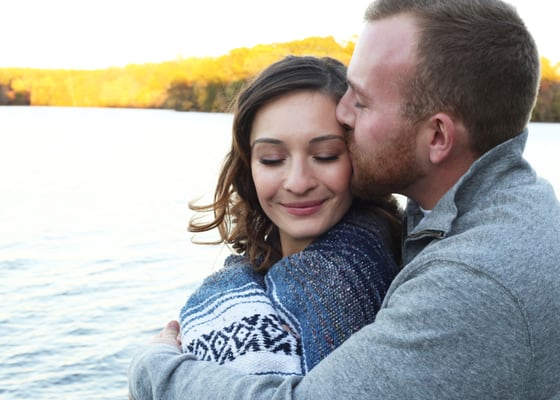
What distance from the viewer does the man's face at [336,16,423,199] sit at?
7.61 feet

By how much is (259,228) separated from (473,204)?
1177mm

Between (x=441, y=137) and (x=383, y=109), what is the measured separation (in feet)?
0.62

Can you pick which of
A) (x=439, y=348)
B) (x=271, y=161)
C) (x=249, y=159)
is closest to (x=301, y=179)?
(x=271, y=161)

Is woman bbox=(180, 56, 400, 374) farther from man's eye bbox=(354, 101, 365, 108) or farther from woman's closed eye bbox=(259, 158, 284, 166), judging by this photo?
man's eye bbox=(354, 101, 365, 108)

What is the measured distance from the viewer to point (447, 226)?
2.01 metres

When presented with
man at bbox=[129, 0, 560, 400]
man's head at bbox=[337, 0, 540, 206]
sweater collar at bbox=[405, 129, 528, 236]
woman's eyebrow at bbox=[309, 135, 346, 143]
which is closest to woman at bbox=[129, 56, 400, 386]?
woman's eyebrow at bbox=[309, 135, 346, 143]

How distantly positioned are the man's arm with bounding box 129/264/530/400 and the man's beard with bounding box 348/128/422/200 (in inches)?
21.1

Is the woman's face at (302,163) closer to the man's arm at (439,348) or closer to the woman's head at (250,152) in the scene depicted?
the woman's head at (250,152)

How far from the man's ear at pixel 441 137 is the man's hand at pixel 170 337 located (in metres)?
0.97

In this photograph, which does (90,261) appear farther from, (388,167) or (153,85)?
(153,85)

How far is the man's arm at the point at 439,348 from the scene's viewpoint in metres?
1.79

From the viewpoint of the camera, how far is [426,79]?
2.27 m

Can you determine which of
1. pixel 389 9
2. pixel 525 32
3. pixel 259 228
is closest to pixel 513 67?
pixel 525 32

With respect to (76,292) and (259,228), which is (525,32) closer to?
(259,228)
